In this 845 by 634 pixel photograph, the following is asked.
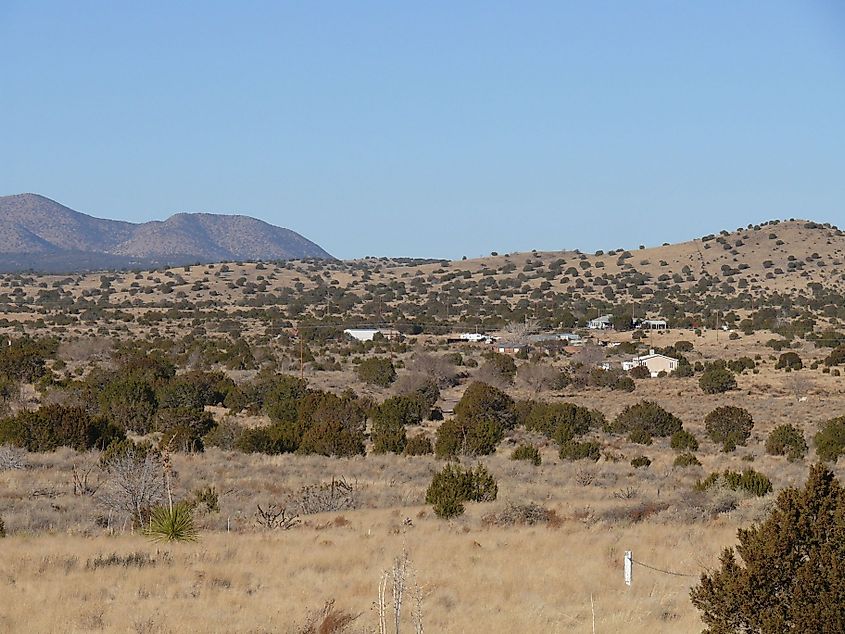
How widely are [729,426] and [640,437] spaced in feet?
11.5

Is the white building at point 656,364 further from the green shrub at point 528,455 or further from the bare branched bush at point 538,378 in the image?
the green shrub at point 528,455

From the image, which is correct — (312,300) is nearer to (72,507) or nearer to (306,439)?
(306,439)

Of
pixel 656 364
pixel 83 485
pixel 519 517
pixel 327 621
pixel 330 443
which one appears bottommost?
pixel 330 443

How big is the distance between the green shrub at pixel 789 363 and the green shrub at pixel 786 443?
2597 centimetres

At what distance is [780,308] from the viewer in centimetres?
9262

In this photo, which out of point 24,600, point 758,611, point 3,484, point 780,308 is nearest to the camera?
point 758,611

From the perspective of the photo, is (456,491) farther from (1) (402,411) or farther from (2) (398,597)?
(1) (402,411)

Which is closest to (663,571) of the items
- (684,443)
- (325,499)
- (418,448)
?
(325,499)

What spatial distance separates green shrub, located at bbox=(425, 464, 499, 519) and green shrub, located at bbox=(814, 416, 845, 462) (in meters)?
13.7

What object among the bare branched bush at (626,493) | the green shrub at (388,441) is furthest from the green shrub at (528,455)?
the bare branched bush at (626,493)

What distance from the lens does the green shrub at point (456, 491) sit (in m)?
18.4

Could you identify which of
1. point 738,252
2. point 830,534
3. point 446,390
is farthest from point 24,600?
point 738,252

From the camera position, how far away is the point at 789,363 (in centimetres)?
5906

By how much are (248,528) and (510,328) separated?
63.2 metres
